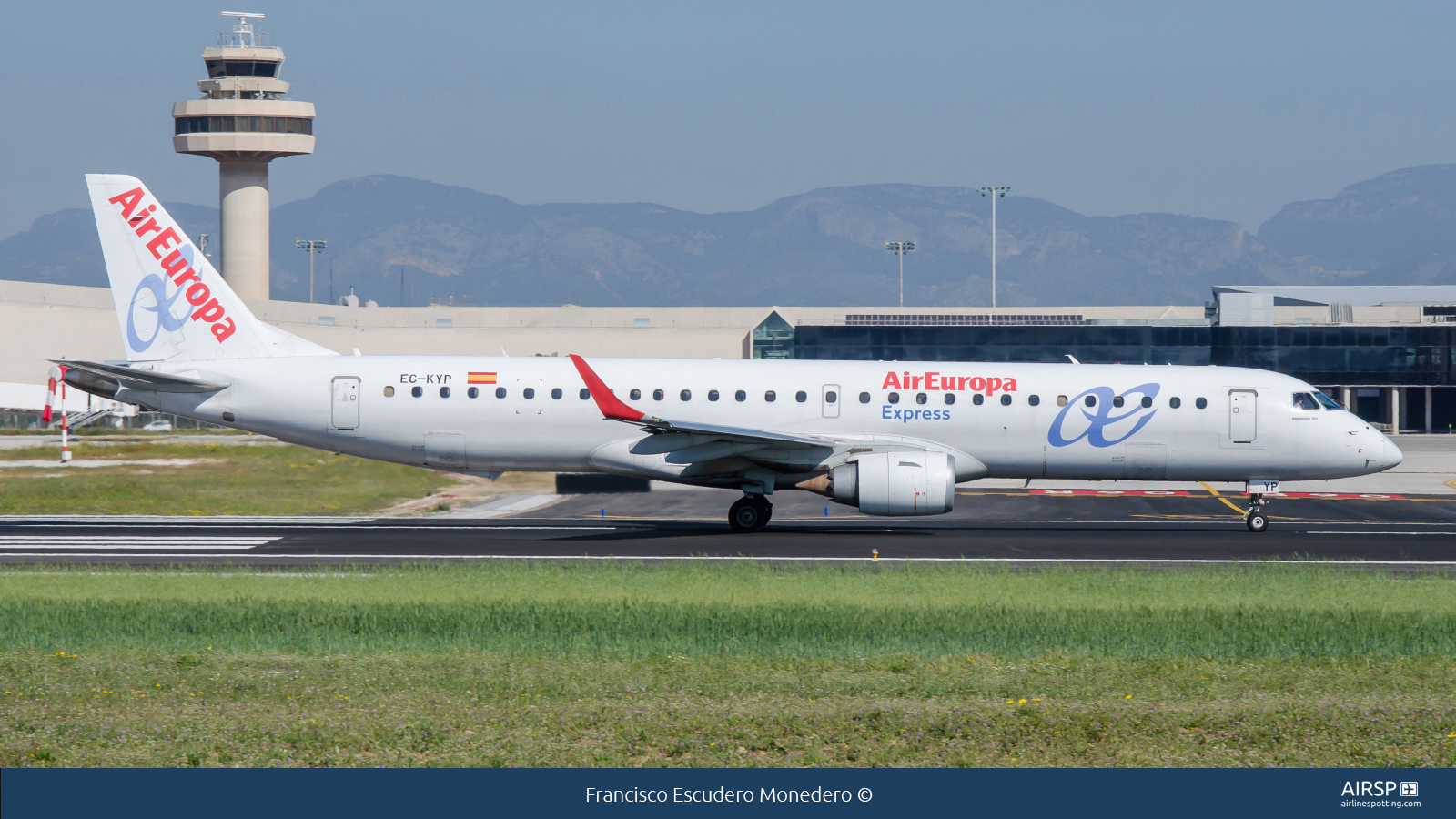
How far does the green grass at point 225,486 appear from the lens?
31344mm

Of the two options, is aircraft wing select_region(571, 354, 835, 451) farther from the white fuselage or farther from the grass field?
the grass field

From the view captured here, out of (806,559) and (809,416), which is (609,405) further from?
(806,559)

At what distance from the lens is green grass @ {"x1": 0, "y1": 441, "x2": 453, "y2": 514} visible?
3134 cm

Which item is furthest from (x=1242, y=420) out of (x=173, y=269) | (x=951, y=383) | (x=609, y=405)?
(x=173, y=269)

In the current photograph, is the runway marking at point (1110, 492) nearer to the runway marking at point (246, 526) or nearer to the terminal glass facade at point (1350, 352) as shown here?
the runway marking at point (246, 526)

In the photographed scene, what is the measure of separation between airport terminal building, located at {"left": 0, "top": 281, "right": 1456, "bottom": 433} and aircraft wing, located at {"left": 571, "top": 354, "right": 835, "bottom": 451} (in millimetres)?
58230

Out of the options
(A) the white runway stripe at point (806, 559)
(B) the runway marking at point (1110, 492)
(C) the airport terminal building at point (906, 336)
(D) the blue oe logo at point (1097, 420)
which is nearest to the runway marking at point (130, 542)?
(A) the white runway stripe at point (806, 559)

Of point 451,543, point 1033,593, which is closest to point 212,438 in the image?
Answer: point 451,543

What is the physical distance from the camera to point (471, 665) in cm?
1179

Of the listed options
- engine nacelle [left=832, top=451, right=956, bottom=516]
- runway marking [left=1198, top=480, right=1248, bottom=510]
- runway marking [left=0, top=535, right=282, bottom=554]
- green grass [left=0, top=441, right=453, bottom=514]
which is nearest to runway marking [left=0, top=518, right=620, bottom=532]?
runway marking [left=0, top=535, right=282, bottom=554]

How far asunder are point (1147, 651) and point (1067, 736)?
13.0 ft

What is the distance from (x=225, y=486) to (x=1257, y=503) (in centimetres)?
2589

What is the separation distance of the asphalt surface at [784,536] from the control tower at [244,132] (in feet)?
312

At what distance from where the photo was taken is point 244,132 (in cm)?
11944
